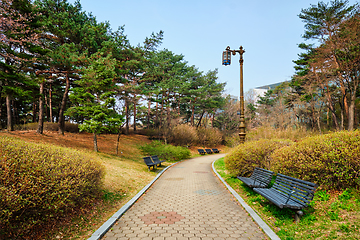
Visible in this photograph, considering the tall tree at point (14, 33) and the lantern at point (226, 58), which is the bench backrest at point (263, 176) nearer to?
the lantern at point (226, 58)

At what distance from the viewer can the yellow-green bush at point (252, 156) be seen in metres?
8.05

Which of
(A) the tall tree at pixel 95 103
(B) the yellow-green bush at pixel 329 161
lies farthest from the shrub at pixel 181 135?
(B) the yellow-green bush at pixel 329 161

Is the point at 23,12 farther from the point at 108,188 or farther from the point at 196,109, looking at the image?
the point at 196,109

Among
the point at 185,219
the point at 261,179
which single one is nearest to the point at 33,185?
the point at 185,219

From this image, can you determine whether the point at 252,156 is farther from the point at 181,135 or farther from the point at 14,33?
the point at 181,135

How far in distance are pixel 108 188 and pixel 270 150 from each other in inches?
261

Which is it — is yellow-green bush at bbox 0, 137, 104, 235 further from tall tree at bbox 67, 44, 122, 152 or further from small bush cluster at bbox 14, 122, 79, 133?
small bush cluster at bbox 14, 122, 79, 133

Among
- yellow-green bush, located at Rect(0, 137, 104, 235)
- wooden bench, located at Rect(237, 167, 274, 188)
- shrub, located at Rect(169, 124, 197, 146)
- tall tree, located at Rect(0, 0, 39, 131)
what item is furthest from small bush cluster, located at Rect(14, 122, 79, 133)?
wooden bench, located at Rect(237, 167, 274, 188)

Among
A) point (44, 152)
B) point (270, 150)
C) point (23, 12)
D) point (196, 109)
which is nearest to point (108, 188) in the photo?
point (44, 152)

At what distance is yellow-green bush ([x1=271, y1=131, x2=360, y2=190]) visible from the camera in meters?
4.58

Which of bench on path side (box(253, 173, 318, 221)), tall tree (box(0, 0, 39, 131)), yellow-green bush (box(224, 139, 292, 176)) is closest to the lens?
bench on path side (box(253, 173, 318, 221))

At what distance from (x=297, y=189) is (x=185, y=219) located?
277 cm

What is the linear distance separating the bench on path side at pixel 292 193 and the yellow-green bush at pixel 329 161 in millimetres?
624

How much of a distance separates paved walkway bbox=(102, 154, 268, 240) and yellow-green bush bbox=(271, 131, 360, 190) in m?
2.02
